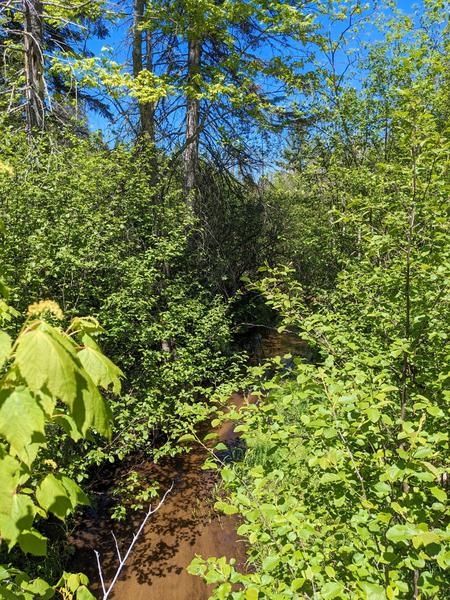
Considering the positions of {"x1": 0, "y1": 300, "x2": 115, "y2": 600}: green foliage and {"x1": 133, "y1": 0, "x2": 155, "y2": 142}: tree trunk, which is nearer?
A: {"x1": 0, "y1": 300, "x2": 115, "y2": 600}: green foliage

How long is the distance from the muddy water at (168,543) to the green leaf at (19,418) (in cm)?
423

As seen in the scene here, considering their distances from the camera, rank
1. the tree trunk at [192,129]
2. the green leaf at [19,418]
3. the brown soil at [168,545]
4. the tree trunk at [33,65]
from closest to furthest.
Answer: the green leaf at [19,418] < the brown soil at [168,545] < the tree trunk at [33,65] < the tree trunk at [192,129]

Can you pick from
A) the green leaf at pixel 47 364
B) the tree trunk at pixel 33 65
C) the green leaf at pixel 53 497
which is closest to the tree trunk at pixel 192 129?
the tree trunk at pixel 33 65

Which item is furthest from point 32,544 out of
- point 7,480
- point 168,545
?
point 168,545

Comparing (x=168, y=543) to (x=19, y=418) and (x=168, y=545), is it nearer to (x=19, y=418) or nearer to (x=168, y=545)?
(x=168, y=545)

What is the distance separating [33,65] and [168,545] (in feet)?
26.7

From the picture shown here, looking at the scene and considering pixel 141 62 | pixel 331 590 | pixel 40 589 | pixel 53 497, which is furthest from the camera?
pixel 141 62

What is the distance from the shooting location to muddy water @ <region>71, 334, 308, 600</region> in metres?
4.57

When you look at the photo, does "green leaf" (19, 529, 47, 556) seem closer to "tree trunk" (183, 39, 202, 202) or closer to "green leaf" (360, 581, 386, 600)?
"green leaf" (360, 581, 386, 600)

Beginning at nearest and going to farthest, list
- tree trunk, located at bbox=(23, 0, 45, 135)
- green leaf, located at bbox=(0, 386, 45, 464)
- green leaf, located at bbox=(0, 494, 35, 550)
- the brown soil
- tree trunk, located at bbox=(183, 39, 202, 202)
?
green leaf, located at bbox=(0, 386, 45, 464) → green leaf, located at bbox=(0, 494, 35, 550) → the brown soil → tree trunk, located at bbox=(23, 0, 45, 135) → tree trunk, located at bbox=(183, 39, 202, 202)

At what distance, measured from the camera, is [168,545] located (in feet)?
17.0

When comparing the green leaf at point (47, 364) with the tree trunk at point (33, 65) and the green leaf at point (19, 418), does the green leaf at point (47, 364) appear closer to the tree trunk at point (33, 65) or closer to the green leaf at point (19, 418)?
the green leaf at point (19, 418)

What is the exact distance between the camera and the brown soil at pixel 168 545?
4559 millimetres

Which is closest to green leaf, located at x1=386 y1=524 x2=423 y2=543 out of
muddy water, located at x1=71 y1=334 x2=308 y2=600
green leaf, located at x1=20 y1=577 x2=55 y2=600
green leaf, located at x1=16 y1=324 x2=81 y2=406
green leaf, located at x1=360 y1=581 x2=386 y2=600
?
green leaf, located at x1=360 y1=581 x2=386 y2=600
